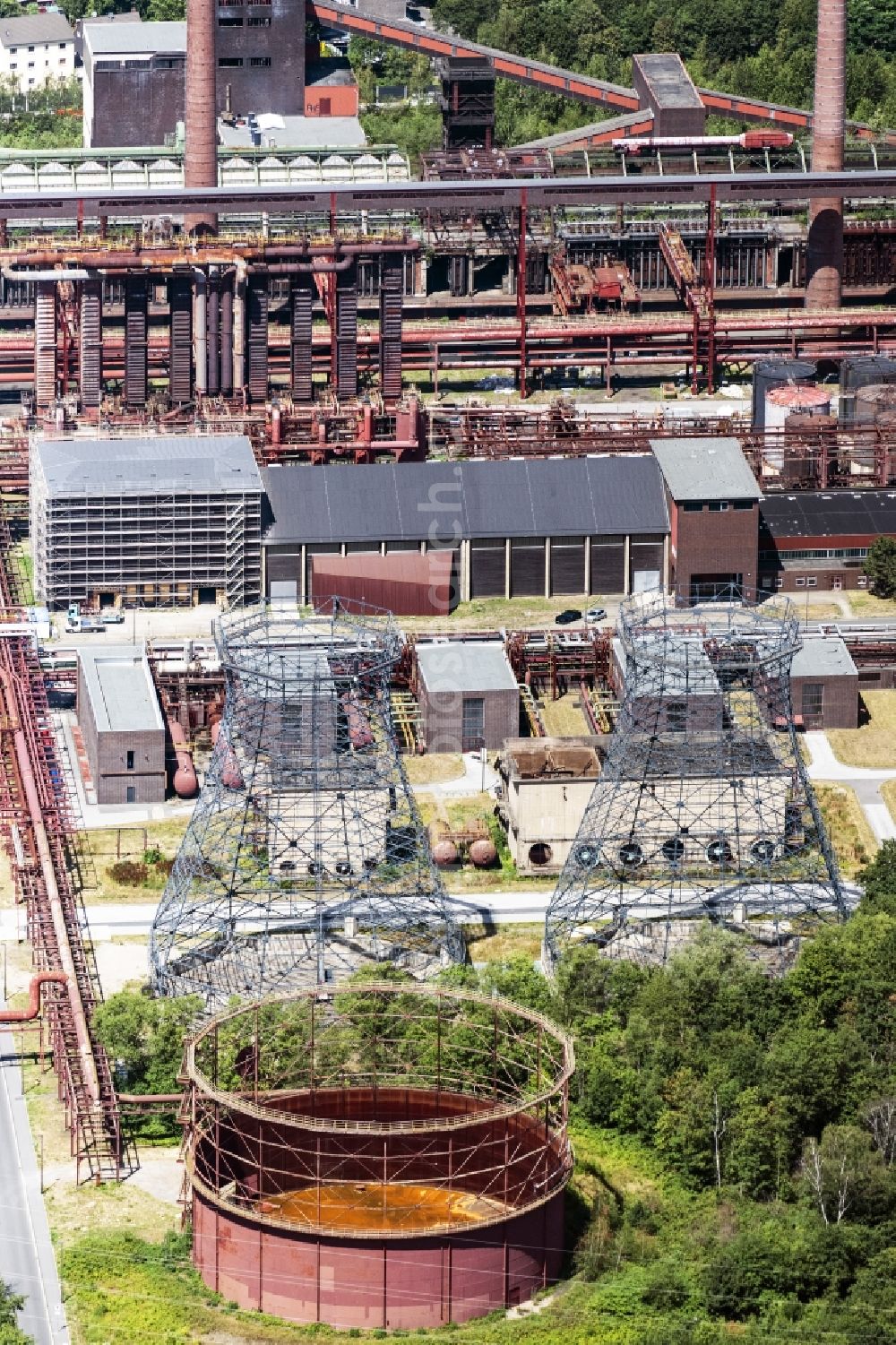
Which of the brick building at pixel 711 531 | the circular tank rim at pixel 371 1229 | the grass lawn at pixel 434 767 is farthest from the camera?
the brick building at pixel 711 531

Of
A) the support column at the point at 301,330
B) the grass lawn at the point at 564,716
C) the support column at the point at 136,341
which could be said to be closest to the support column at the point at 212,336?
the support column at the point at 136,341

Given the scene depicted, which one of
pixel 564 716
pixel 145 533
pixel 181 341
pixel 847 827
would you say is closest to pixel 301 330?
pixel 181 341

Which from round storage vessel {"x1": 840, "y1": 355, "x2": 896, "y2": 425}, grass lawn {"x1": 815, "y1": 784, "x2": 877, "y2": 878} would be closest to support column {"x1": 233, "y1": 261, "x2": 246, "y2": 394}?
round storage vessel {"x1": 840, "y1": 355, "x2": 896, "y2": 425}

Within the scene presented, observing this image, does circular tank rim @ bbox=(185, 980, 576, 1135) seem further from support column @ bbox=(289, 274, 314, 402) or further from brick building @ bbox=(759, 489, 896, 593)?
support column @ bbox=(289, 274, 314, 402)

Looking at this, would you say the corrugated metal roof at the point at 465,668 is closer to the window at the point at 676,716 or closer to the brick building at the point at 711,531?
the window at the point at 676,716

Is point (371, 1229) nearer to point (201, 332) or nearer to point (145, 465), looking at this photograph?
point (145, 465)
